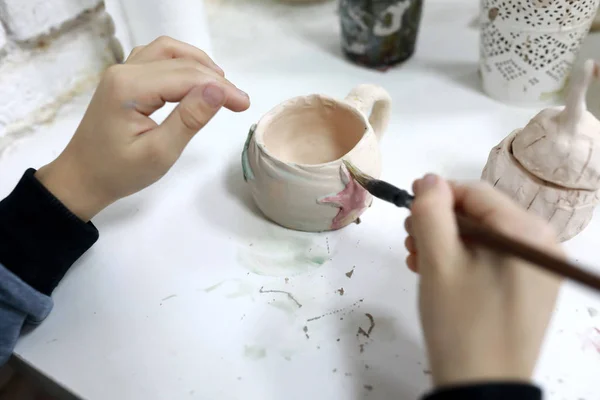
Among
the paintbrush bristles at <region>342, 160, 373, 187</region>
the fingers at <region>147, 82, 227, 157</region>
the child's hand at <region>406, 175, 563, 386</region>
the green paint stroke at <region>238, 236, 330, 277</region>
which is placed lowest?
the green paint stroke at <region>238, 236, 330, 277</region>

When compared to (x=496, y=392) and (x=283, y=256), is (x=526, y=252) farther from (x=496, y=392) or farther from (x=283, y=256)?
(x=283, y=256)

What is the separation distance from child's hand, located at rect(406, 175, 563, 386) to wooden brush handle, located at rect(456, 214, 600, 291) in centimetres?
1

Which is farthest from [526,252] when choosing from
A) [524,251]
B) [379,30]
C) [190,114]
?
[379,30]

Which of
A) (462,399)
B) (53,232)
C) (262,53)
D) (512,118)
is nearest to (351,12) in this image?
(262,53)

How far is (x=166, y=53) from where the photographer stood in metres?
0.58

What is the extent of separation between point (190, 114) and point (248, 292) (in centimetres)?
20

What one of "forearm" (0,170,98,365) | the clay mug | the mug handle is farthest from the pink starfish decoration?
"forearm" (0,170,98,365)

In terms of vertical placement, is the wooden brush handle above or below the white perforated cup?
above

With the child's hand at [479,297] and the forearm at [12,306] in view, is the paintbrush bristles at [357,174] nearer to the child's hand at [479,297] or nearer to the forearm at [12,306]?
the child's hand at [479,297]

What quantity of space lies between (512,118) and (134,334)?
59cm

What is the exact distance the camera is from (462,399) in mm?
303

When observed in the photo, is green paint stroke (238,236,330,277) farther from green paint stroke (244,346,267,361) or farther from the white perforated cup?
the white perforated cup

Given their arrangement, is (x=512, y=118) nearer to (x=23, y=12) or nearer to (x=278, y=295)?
(x=278, y=295)

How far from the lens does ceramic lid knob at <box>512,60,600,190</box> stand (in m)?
0.49
